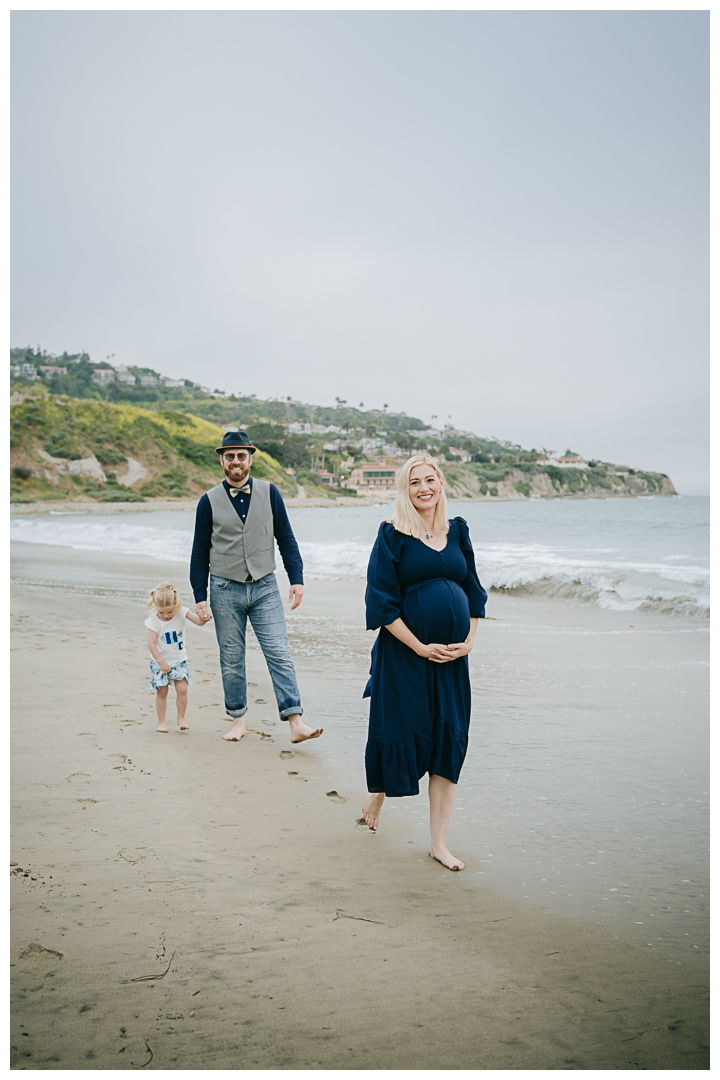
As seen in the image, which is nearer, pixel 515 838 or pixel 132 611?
pixel 515 838

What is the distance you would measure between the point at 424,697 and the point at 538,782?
1443mm

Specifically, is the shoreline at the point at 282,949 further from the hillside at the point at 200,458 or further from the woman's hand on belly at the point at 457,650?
the hillside at the point at 200,458

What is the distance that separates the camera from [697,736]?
4949 mm

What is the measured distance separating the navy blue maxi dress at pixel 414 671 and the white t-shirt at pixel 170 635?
2.14 metres

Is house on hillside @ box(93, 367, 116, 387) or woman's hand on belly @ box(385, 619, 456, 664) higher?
house on hillside @ box(93, 367, 116, 387)

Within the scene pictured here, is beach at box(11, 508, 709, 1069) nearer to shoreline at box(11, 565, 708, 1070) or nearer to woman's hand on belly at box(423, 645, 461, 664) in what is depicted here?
shoreline at box(11, 565, 708, 1070)

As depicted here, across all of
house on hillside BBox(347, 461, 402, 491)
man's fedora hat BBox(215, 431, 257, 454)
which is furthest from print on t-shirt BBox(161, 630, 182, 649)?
house on hillside BBox(347, 461, 402, 491)

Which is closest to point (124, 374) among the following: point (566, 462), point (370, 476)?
point (370, 476)

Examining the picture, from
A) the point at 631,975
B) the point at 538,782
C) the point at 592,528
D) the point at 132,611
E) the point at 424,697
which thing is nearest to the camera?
the point at 631,975

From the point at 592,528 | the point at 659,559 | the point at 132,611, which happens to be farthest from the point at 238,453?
the point at 592,528

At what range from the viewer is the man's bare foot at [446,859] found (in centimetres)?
307

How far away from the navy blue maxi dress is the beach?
1.47 feet

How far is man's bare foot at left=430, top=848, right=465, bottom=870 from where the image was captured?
10.1 ft

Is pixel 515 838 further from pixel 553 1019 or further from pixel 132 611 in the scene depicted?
pixel 132 611
